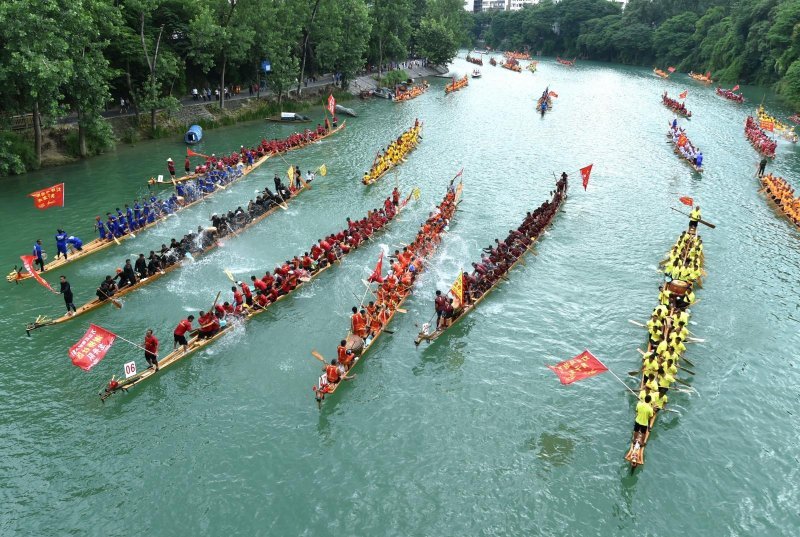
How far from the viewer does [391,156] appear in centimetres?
Answer: 4188

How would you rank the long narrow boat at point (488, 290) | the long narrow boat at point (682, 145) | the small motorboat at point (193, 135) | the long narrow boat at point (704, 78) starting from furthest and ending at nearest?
the long narrow boat at point (704, 78) → the small motorboat at point (193, 135) → the long narrow boat at point (682, 145) → the long narrow boat at point (488, 290)

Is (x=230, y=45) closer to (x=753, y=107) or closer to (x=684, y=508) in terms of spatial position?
(x=684, y=508)

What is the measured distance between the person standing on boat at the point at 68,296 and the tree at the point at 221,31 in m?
33.5

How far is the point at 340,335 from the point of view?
2059 centimetres

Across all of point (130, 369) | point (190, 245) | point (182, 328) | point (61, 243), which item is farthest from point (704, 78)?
point (130, 369)

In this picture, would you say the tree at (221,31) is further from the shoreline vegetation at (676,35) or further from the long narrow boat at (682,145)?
the shoreline vegetation at (676,35)

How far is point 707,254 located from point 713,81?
9118 centimetres

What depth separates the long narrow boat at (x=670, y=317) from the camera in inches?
588

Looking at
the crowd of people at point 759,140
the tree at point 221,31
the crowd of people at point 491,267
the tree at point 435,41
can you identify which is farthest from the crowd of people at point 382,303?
the tree at point 435,41

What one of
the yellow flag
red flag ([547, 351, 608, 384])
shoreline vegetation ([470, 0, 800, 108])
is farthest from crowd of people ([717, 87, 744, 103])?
red flag ([547, 351, 608, 384])

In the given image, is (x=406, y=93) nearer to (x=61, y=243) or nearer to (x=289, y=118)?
(x=289, y=118)

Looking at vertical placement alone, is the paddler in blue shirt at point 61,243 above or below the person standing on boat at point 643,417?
below

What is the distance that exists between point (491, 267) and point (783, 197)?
2266 centimetres

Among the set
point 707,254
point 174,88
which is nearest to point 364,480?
point 707,254
